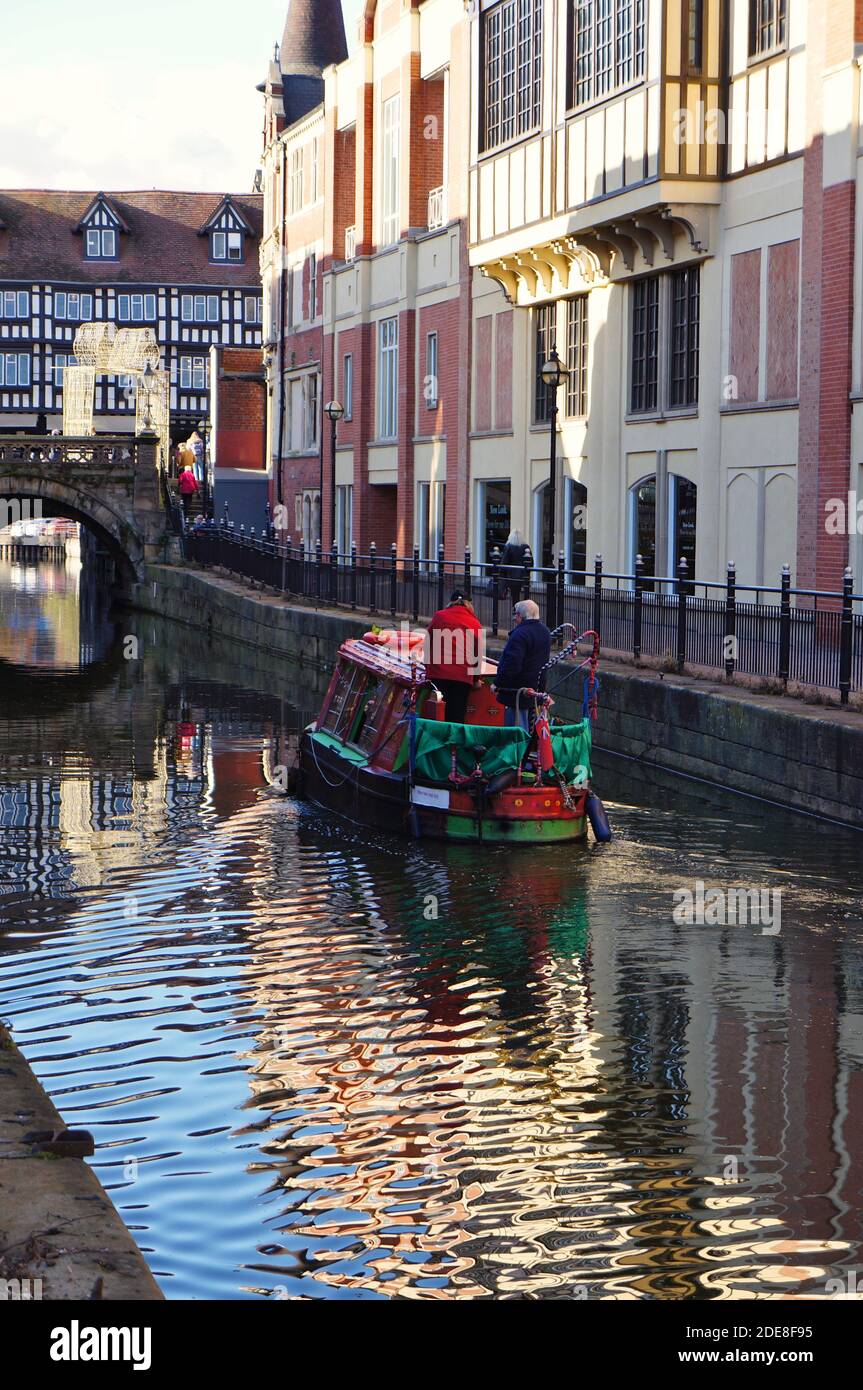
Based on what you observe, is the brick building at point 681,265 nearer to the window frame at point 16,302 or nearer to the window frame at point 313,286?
the window frame at point 313,286

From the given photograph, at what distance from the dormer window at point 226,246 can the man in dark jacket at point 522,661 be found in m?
70.4

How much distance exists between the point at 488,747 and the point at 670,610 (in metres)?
6.85

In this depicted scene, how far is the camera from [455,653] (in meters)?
16.0

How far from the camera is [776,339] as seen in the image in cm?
2377

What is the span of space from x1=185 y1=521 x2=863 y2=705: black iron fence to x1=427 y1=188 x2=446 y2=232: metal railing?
6.80 metres

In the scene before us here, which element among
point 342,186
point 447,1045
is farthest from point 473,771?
point 342,186

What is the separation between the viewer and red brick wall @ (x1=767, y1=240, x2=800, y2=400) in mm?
→ 23312

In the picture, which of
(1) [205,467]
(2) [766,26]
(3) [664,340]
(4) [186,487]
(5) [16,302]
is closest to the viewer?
(2) [766,26]

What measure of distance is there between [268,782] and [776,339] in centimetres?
878

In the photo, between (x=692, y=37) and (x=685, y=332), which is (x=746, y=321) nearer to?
(x=685, y=332)

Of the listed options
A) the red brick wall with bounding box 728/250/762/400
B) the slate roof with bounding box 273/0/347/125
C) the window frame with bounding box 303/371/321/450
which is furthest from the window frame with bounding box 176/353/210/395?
the red brick wall with bounding box 728/250/762/400

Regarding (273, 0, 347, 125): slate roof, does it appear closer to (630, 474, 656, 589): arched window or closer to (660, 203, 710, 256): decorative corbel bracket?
(630, 474, 656, 589): arched window
